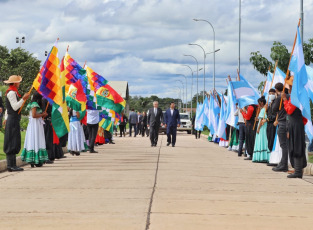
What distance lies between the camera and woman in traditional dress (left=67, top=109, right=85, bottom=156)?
68.5ft

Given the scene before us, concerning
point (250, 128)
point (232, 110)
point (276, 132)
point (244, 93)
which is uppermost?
point (244, 93)

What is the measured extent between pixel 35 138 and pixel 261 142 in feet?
20.4

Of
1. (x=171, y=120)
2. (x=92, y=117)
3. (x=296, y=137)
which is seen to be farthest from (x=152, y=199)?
(x=171, y=120)

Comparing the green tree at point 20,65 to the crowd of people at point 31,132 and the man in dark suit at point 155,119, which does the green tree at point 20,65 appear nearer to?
the man in dark suit at point 155,119

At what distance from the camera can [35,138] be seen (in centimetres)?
1555

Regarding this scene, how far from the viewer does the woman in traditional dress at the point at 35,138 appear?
1554 centimetres

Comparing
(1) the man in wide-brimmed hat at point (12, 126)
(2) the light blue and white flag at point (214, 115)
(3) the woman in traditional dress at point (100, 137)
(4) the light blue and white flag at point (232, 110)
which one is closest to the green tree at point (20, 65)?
(2) the light blue and white flag at point (214, 115)

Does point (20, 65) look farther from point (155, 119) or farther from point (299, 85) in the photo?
point (299, 85)

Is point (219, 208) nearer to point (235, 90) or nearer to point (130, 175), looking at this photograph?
point (130, 175)

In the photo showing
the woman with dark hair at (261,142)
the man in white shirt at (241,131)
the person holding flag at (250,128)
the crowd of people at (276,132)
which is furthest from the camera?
the man in white shirt at (241,131)

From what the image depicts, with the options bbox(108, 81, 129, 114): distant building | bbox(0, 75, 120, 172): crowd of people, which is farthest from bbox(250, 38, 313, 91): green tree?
bbox(108, 81, 129, 114): distant building

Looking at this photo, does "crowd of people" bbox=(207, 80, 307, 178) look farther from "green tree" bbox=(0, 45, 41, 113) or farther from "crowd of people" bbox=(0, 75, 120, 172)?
"green tree" bbox=(0, 45, 41, 113)

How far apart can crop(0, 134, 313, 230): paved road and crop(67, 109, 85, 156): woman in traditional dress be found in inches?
208

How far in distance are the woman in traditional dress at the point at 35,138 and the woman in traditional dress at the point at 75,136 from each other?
16.2 ft
